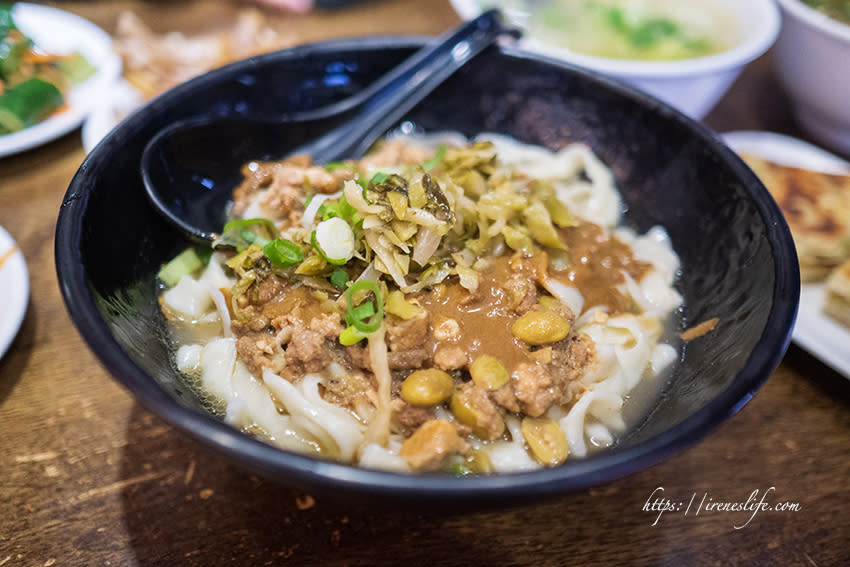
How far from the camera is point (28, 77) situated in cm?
342

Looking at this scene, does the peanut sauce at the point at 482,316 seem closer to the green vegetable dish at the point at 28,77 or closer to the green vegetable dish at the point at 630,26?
the green vegetable dish at the point at 630,26

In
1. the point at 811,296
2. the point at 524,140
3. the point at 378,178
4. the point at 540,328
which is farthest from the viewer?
the point at 524,140

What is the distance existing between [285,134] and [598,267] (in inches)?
53.8

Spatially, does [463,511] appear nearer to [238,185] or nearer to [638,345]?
[638,345]

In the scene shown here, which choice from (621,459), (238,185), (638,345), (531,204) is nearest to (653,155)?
(531,204)

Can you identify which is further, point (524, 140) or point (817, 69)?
point (817, 69)

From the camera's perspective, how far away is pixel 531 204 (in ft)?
6.59

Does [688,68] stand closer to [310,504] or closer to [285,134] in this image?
[285,134]

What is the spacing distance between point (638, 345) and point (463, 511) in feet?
3.27

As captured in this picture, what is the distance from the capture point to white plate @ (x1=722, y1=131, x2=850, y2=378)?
2172mm

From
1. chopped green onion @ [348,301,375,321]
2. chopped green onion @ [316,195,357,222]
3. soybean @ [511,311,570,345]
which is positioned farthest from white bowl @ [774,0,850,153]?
chopped green onion @ [348,301,375,321]

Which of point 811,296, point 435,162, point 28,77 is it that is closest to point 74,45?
point 28,77

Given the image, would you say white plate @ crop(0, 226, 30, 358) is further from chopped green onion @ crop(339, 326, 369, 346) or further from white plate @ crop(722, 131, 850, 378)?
white plate @ crop(722, 131, 850, 378)

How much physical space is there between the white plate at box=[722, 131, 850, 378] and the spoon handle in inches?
64.4
